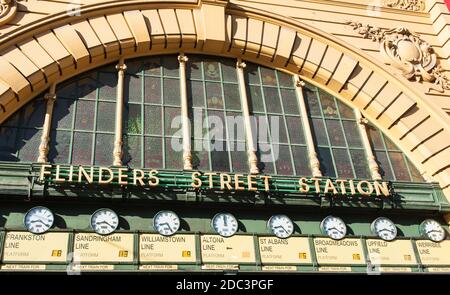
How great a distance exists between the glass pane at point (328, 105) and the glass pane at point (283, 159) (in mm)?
2949

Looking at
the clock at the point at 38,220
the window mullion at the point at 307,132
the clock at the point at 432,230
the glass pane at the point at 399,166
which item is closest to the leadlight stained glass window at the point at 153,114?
the clock at the point at 38,220

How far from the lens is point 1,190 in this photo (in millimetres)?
15211

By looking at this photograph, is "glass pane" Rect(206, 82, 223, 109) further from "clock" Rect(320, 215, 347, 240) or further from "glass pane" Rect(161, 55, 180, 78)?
"clock" Rect(320, 215, 347, 240)

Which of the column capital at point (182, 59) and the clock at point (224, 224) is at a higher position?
the column capital at point (182, 59)

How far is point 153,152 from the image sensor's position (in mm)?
18172

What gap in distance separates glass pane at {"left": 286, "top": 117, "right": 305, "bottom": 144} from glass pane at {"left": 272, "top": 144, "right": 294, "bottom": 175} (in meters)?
0.61

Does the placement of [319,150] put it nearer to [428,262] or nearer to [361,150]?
[361,150]

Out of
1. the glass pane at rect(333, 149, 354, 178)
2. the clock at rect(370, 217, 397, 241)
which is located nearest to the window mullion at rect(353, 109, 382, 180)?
the glass pane at rect(333, 149, 354, 178)

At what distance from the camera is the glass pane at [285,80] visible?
21.6m

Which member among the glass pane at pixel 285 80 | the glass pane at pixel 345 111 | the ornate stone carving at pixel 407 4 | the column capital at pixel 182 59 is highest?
the ornate stone carving at pixel 407 4

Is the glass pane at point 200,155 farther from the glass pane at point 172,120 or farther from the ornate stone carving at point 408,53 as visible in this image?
the ornate stone carving at point 408,53

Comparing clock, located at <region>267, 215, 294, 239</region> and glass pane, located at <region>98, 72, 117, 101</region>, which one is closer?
clock, located at <region>267, 215, 294, 239</region>

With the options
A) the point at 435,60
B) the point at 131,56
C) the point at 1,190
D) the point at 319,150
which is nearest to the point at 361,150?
the point at 319,150

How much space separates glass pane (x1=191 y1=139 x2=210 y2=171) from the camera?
59.5ft
